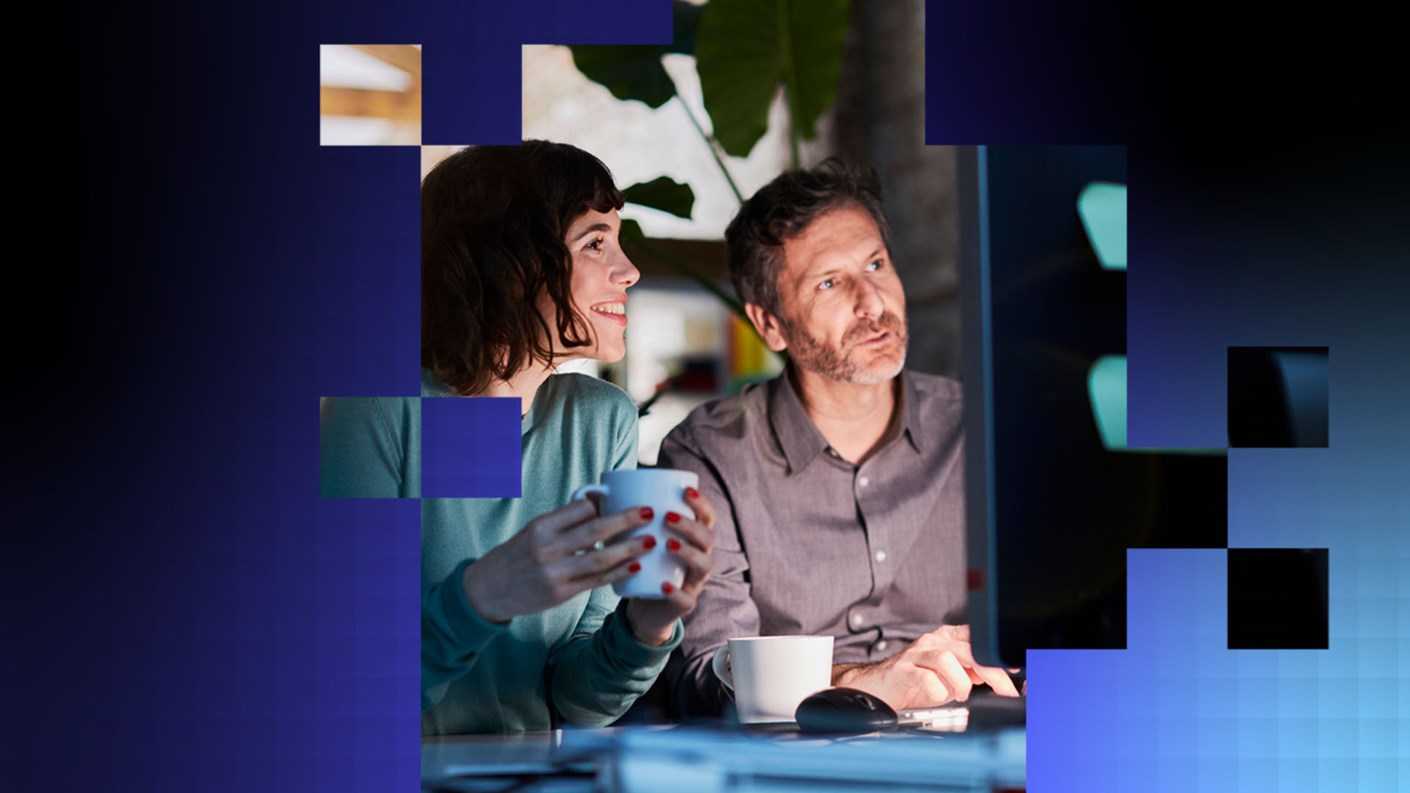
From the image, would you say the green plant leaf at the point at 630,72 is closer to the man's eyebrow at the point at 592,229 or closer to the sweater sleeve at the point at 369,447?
the man's eyebrow at the point at 592,229

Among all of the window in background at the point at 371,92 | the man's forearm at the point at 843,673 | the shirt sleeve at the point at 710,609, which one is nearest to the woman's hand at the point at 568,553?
the shirt sleeve at the point at 710,609

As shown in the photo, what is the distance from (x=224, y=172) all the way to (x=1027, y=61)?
559mm

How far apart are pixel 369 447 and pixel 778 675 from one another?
0.43 m

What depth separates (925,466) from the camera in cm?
176

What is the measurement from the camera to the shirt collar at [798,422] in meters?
1.71

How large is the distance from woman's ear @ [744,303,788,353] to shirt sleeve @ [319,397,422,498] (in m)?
0.78

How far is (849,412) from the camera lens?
1775 mm

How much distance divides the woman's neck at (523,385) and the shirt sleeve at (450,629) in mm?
321

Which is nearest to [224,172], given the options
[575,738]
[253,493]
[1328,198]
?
[253,493]

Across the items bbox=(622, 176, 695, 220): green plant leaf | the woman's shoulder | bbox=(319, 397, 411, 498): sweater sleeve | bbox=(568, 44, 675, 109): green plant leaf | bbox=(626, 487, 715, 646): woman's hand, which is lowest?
bbox=(626, 487, 715, 646): woman's hand

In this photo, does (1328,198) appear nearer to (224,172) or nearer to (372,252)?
(372,252)

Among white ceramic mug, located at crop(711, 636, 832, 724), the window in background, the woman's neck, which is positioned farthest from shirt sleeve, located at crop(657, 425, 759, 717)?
the window in background

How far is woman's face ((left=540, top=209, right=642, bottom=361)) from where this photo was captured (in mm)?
1324

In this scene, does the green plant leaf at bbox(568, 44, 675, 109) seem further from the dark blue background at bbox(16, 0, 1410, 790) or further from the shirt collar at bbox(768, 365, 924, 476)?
the dark blue background at bbox(16, 0, 1410, 790)
